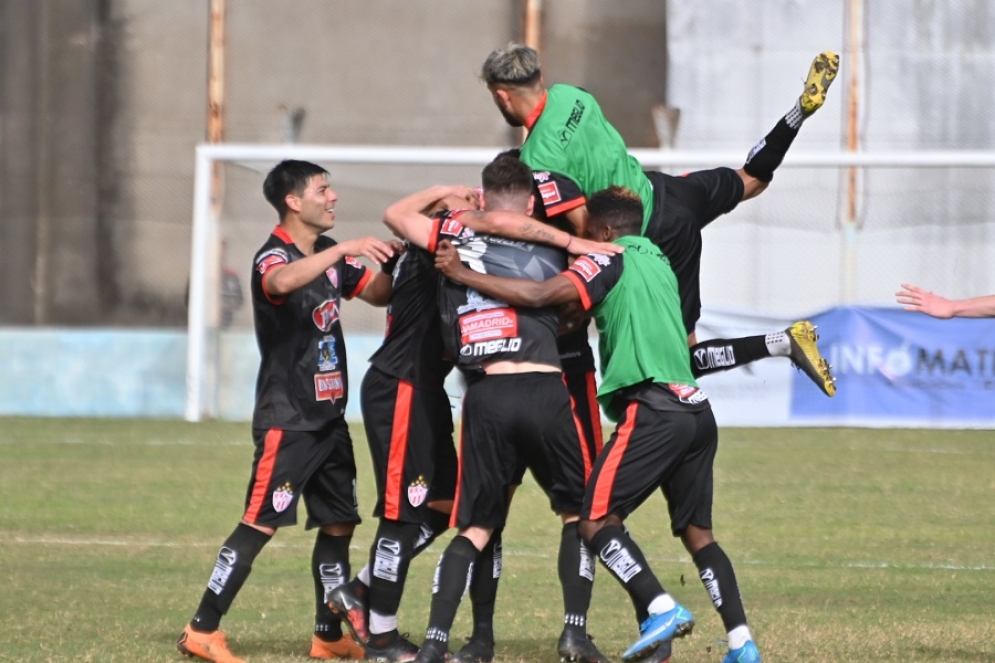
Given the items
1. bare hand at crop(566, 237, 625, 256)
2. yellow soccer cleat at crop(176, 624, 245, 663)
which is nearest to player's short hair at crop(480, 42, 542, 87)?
bare hand at crop(566, 237, 625, 256)

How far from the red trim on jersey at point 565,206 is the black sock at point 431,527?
145cm

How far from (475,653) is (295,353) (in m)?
1.53

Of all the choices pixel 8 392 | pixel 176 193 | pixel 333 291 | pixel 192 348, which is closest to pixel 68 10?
pixel 176 193

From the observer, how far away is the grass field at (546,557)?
6.73 metres

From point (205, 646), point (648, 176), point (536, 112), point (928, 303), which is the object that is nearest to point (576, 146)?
point (536, 112)

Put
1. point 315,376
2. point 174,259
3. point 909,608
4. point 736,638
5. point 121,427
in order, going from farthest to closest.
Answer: point 174,259
point 121,427
point 909,608
point 315,376
point 736,638

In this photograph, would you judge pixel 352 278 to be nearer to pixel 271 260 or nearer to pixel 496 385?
pixel 271 260

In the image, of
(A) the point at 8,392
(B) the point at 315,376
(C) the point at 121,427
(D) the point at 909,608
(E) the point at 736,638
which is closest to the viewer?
(E) the point at 736,638

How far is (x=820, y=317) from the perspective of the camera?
17.6 meters

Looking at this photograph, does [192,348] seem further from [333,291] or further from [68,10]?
[333,291]

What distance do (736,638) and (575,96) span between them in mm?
2477

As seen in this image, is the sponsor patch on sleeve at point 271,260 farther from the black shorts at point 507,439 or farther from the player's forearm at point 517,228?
the black shorts at point 507,439

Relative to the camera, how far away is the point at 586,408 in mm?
6641

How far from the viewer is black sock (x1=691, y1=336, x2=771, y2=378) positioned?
6.98 m
